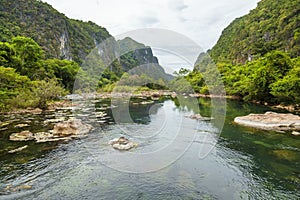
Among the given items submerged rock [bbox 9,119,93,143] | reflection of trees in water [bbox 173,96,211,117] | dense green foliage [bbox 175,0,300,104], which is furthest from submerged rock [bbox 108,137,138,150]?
dense green foliage [bbox 175,0,300,104]

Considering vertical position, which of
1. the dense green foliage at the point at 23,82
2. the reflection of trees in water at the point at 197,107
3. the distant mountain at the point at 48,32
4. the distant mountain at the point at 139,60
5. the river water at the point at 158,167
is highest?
the distant mountain at the point at 48,32

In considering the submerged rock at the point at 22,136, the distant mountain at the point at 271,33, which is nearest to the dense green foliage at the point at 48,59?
the submerged rock at the point at 22,136

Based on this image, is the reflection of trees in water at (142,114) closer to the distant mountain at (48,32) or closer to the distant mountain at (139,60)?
the distant mountain at (139,60)

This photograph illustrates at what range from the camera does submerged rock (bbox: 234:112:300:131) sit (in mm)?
16922

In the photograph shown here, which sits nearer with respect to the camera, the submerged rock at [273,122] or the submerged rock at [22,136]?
the submerged rock at [22,136]

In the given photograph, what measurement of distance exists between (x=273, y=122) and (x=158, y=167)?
12.0 meters

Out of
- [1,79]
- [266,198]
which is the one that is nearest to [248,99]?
[266,198]

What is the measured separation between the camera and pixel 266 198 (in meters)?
7.34

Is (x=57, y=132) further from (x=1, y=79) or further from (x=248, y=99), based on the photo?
(x=248, y=99)

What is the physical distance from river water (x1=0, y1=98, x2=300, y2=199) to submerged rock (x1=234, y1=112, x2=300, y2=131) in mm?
1734

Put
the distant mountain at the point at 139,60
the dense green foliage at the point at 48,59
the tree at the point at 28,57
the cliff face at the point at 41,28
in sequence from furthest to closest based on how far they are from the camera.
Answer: the cliff face at the point at 41,28
the distant mountain at the point at 139,60
the tree at the point at 28,57
the dense green foliage at the point at 48,59

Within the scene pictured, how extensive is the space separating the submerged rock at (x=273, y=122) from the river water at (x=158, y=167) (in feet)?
5.69

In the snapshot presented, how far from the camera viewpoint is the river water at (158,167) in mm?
7695

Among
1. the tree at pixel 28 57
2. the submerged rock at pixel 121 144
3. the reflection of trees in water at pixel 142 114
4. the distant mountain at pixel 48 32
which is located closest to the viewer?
the submerged rock at pixel 121 144
